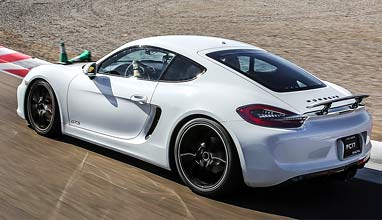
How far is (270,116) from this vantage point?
15.5ft

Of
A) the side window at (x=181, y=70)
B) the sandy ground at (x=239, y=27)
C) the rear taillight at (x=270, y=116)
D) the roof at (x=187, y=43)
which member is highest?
the roof at (x=187, y=43)

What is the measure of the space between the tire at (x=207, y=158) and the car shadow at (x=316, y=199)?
196 millimetres

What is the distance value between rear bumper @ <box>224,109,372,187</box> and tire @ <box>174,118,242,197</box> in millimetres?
108

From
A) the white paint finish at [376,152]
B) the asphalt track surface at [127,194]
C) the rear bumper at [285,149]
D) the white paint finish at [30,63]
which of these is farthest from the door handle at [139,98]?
the white paint finish at [30,63]

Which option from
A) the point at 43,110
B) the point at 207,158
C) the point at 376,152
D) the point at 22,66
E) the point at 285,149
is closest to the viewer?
the point at 285,149

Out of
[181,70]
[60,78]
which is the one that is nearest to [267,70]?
[181,70]

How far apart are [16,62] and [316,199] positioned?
359 inches

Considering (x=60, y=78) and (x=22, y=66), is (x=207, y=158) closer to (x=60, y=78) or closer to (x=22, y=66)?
(x=60, y=78)

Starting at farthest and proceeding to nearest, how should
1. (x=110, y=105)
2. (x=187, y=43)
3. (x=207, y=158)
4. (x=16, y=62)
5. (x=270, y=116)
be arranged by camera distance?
(x=16, y=62), (x=110, y=105), (x=187, y=43), (x=207, y=158), (x=270, y=116)

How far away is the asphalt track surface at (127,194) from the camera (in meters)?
4.72

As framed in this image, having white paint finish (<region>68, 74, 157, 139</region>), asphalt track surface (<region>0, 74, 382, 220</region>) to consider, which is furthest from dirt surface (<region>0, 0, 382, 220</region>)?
white paint finish (<region>68, 74, 157, 139</region>)

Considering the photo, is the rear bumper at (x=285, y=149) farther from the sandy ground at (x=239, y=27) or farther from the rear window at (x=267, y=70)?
the sandy ground at (x=239, y=27)

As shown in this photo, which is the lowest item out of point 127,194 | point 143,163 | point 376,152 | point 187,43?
point 376,152

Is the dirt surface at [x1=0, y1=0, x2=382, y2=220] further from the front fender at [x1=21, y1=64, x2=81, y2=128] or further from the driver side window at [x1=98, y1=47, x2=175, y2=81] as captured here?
the driver side window at [x1=98, y1=47, x2=175, y2=81]
